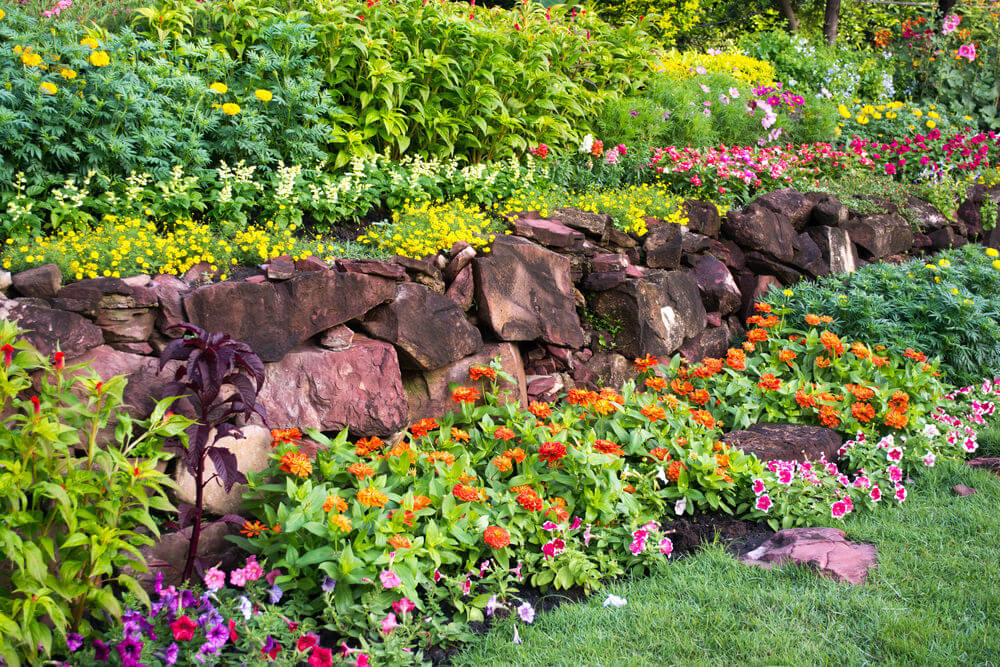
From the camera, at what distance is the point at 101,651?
8.02 feet

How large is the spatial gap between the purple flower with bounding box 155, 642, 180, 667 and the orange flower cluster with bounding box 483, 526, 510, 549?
111 centimetres

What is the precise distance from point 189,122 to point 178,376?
1.97 m

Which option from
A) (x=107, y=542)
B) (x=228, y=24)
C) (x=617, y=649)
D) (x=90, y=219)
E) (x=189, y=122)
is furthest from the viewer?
(x=228, y=24)

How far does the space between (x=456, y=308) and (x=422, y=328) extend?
0.86 feet

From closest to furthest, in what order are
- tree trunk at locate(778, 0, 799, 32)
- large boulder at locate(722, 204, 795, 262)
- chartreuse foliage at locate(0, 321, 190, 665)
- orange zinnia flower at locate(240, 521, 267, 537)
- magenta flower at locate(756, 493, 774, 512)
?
1. chartreuse foliage at locate(0, 321, 190, 665)
2. orange zinnia flower at locate(240, 521, 267, 537)
3. magenta flower at locate(756, 493, 774, 512)
4. large boulder at locate(722, 204, 795, 262)
5. tree trunk at locate(778, 0, 799, 32)

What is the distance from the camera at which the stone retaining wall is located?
123 inches

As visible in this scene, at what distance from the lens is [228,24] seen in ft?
15.3

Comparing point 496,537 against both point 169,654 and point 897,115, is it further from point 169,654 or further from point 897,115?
point 897,115

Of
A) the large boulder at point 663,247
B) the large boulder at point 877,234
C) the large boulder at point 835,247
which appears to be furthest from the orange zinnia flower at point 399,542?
the large boulder at point 877,234

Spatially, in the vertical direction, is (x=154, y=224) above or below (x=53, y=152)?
below

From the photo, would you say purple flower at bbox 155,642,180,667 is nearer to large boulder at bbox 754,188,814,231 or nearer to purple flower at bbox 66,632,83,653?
purple flower at bbox 66,632,83,653

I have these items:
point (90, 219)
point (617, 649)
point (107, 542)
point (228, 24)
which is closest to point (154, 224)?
point (90, 219)

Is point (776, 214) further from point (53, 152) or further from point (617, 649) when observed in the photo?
point (53, 152)

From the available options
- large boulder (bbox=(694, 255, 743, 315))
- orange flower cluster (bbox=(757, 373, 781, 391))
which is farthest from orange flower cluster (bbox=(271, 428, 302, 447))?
large boulder (bbox=(694, 255, 743, 315))
